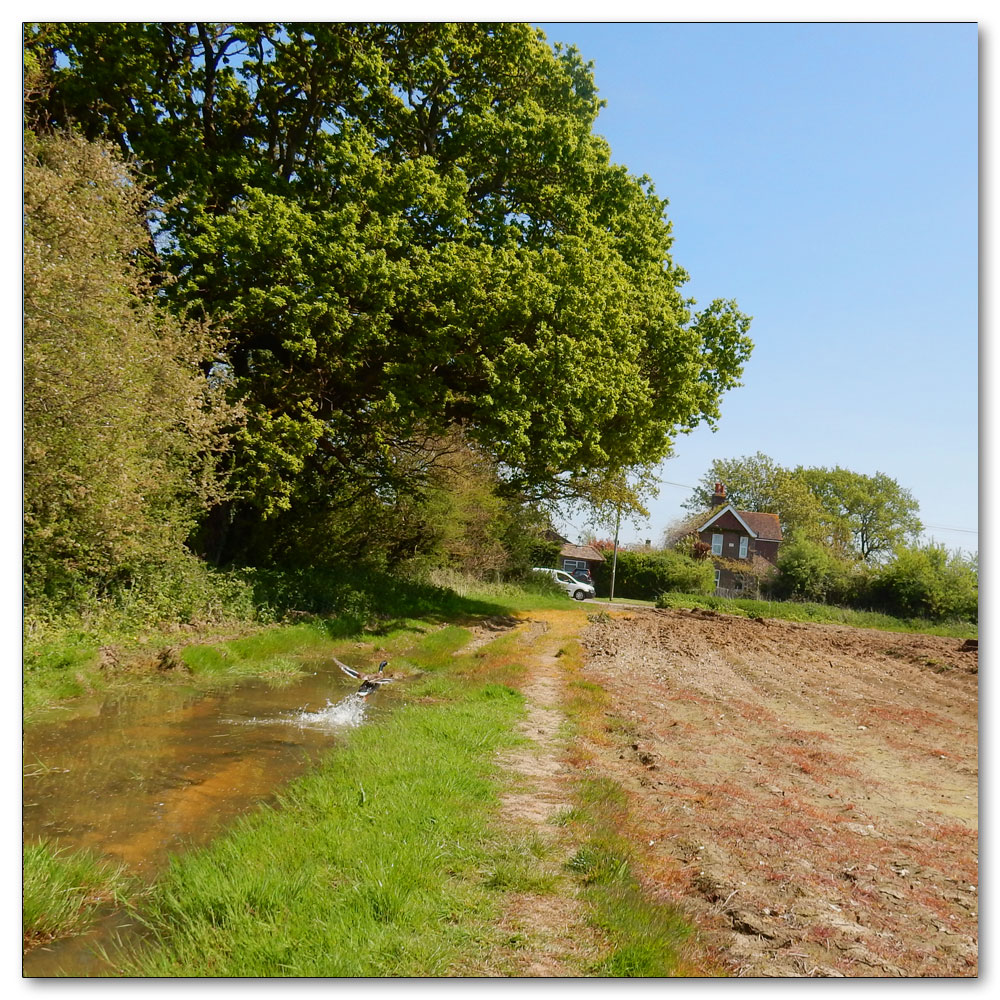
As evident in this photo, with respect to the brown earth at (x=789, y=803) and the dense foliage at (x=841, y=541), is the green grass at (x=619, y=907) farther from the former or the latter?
the dense foliage at (x=841, y=541)

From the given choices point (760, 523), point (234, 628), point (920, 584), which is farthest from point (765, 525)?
point (234, 628)

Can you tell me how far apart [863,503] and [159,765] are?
78.0 metres

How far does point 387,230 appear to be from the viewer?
49.6 feet

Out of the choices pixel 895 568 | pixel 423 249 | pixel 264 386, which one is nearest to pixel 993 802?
pixel 423 249

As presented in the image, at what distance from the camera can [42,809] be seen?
5980 millimetres

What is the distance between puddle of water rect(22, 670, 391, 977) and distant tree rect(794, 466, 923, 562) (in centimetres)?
6802

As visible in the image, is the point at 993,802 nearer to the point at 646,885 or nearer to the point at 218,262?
the point at 646,885

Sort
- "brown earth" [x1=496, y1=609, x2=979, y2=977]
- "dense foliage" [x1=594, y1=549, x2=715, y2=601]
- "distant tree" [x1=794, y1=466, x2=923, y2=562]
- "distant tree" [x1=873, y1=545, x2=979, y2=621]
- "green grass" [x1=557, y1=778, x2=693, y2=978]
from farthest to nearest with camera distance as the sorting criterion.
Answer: "distant tree" [x1=794, y1=466, x2=923, y2=562], "dense foliage" [x1=594, y1=549, x2=715, y2=601], "distant tree" [x1=873, y1=545, x2=979, y2=621], "brown earth" [x1=496, y1=609, x2=979, y2=977], "green grass" [x1=557, y1=778, x2=693, y2=978]

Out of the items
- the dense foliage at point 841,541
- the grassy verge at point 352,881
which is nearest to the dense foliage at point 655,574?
the dense foliage at point 841,541

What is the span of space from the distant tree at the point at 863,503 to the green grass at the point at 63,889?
7185cm

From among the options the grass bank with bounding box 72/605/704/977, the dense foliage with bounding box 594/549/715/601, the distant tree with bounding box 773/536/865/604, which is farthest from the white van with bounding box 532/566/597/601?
the grass bank with bounding box 72/605/704/977

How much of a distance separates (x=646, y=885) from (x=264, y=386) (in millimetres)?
14216

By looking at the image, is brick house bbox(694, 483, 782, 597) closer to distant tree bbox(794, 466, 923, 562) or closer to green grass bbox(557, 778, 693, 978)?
distant tree bbox(794, 466, 923, 562)

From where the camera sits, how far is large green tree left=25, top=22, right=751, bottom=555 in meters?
14.6
